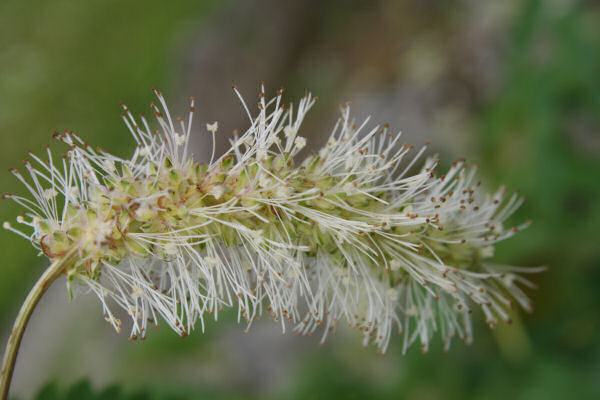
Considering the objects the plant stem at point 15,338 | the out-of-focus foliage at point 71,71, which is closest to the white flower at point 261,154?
the plant stem at point 15,338

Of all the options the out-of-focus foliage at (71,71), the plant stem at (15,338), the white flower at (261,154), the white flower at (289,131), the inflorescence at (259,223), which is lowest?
the plant stem at (15,338)

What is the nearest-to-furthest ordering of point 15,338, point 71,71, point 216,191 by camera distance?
point 15,338, point 216,191, point 71,71

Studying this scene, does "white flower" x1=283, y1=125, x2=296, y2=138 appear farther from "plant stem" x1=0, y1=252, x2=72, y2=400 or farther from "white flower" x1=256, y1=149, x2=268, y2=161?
"plant stem" x1=0, y1=252, x2=72, y2=400

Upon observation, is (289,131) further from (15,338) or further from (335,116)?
(335,116)

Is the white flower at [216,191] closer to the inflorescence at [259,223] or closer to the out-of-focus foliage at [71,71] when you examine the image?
the inflorescence at [259,223]

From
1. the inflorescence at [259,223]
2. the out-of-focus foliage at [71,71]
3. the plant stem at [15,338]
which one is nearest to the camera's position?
the plant stem at [15,338]

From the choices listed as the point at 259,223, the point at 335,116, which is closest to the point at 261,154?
the point at 259,223
